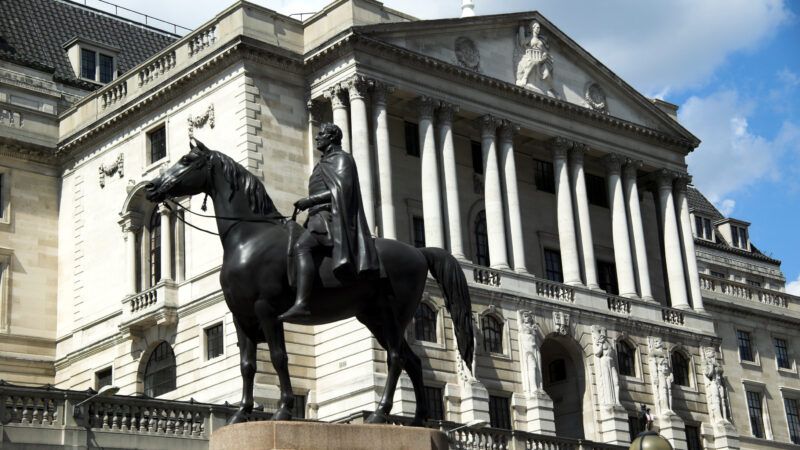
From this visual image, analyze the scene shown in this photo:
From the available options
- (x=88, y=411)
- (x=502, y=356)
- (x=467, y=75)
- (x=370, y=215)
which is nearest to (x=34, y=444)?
(x=88, y=411)

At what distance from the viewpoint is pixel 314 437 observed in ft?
61.4

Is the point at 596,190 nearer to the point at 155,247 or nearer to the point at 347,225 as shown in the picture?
the point at 155,247

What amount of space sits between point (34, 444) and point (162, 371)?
1935cm

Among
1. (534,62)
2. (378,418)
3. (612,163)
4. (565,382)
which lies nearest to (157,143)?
(534,62)

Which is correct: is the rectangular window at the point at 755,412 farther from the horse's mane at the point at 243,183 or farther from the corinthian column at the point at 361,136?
the horse's mane at the point at 243,183

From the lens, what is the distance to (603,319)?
57344 millimetres

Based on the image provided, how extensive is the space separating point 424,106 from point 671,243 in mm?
15175

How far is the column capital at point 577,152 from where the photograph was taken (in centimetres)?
6019

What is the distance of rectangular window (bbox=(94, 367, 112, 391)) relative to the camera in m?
55.9

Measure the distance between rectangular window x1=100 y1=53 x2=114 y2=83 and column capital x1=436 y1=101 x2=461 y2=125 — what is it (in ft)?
62.1

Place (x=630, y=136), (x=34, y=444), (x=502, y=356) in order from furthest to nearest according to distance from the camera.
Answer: (x=630, y=136), (x=502, y=356), (x=34, y=444)

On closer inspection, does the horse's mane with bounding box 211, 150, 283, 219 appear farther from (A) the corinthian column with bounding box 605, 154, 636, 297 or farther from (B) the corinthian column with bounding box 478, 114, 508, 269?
(A) the corinthian column with bounding box 605, 154, 636, 297

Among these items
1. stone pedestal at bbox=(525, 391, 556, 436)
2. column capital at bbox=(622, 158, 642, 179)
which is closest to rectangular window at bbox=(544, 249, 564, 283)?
column capital at bbox=(622, 158, 642, 179)

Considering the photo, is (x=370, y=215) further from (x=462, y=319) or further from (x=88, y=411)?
(x=462, y=319)
